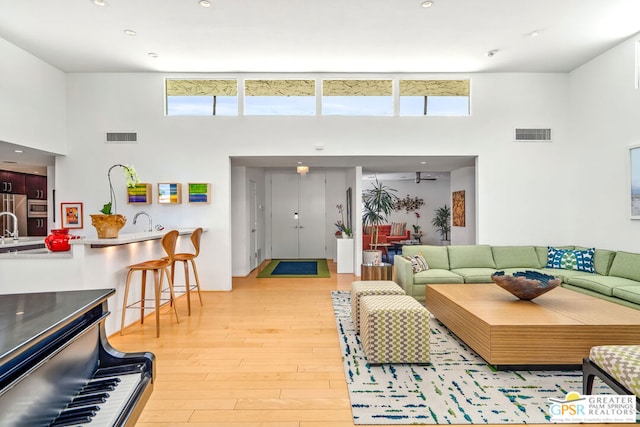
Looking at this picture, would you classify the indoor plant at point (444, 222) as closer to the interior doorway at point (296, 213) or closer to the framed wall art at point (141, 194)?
the interior doorway at point (296, 213)

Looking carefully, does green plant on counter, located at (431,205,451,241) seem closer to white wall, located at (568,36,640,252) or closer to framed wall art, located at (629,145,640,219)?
white wall, located at (568,36,640,252)

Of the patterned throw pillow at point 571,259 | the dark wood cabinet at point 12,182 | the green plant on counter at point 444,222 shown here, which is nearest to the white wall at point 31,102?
the dark wood cabinet at point 12,182

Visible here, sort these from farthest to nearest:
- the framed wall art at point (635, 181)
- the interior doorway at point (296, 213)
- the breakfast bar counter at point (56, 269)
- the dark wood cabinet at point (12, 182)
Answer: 1. the interior doorway at point (296, 213)
2. the dark wood cabinet at point (12, 182)
3. the framed wall art at point (635, 181)
4. the breakfast bar counter at point (56, 269)

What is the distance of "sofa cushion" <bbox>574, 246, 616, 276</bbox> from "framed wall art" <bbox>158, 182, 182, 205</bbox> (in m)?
6.42

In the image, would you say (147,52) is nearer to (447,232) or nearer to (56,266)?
(56,266)

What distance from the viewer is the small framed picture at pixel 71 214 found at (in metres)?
5.68

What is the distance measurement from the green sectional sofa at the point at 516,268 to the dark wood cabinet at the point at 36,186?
8.91 meters

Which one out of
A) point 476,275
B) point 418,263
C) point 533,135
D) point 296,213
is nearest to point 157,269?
point 418,263

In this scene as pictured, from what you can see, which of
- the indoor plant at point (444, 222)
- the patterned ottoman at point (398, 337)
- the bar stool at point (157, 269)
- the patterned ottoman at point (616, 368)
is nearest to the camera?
the patterned ottoman at point (616, 368)

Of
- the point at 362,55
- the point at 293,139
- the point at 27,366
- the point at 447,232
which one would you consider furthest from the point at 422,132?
the point at 447,232

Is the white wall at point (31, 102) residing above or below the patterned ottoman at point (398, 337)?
above

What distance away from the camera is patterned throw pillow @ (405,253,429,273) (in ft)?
15.7

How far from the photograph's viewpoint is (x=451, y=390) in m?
2.50

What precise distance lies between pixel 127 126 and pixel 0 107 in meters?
1.60
